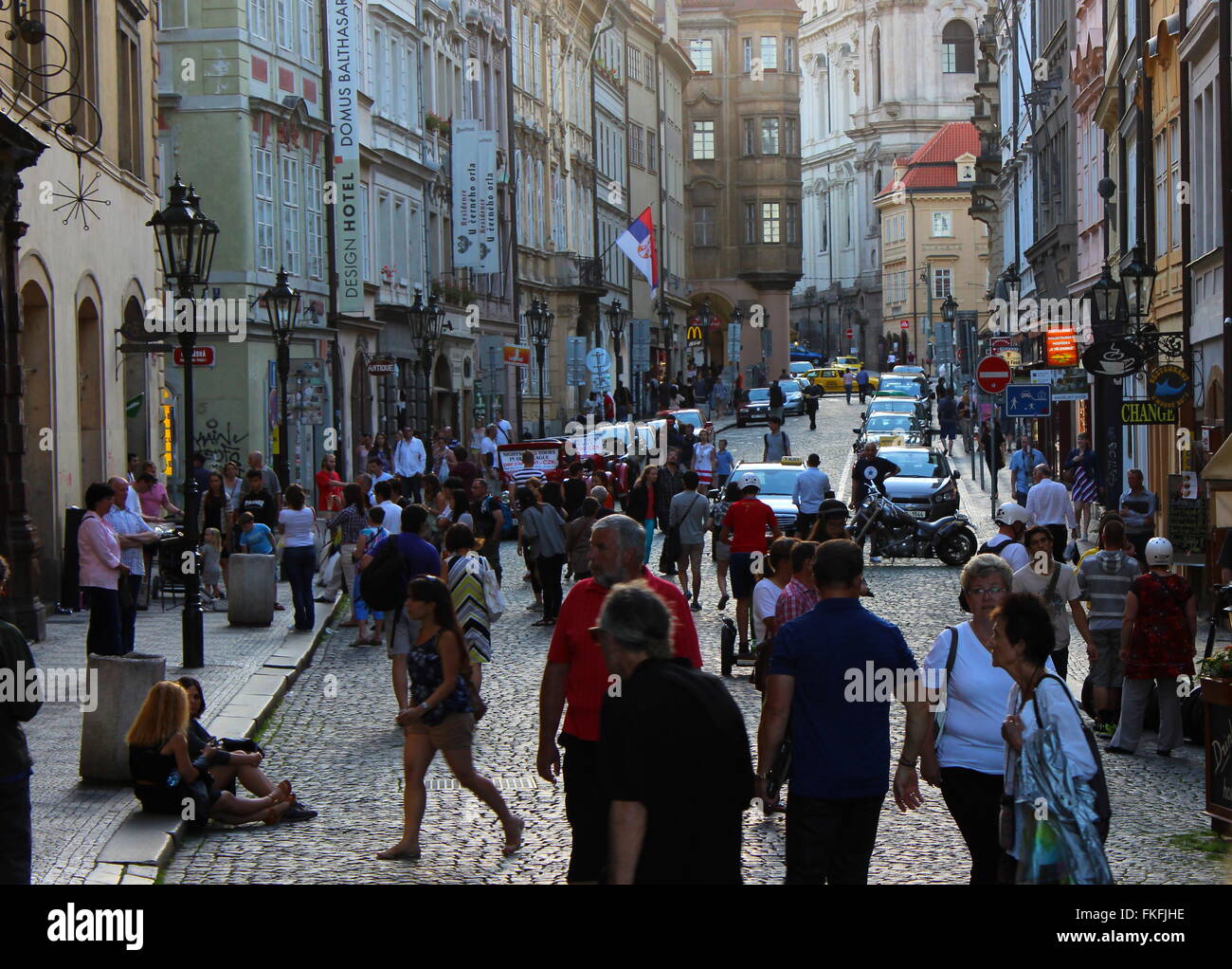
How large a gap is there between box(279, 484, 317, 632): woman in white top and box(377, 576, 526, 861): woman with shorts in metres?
10.2

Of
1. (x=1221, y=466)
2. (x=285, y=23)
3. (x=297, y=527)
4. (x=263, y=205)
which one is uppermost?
(x=285, y=23)

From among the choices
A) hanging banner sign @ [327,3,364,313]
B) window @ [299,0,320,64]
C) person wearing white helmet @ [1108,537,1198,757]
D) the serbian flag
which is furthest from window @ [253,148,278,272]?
person wearing white helmet @ [1108,537,1198,757]

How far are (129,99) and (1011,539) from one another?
1755cm

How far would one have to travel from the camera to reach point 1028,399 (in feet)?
103

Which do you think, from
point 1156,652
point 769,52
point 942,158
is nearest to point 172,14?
point 1156,652

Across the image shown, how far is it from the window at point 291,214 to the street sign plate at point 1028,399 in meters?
14.5

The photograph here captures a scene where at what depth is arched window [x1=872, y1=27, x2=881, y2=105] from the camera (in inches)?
5541

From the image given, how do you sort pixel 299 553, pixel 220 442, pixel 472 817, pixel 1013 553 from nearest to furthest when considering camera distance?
pixel 472 817, pixel 1013 553, pixel 299 553, pixel 220 442

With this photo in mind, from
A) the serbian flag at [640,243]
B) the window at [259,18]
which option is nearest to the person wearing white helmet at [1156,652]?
the window at [259,18]

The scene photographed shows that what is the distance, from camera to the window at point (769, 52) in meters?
108

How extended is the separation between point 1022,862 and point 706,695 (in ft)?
5.32

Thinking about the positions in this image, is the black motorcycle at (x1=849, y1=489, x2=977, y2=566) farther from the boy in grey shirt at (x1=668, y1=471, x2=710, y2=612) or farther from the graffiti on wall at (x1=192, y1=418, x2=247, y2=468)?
the graffiti on wall at (x1=192, y1=418, x2=247, y2=468)

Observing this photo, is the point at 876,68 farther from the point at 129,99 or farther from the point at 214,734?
the point at 214,734
